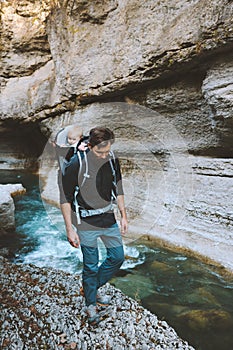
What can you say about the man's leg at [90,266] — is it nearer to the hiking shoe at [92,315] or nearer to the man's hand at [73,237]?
the man's hand at [73,237]

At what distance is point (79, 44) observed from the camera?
377 inches

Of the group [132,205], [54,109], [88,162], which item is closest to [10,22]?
[54,109]

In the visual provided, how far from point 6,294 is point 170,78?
6.14m

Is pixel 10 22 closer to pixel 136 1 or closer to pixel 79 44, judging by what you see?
pixel 79 44

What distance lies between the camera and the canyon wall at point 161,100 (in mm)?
6062

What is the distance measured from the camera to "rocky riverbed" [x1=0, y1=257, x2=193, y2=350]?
10.2ft

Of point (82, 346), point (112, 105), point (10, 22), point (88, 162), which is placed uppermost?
point (10, 22)

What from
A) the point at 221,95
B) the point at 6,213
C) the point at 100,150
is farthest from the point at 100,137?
the point at 6,213

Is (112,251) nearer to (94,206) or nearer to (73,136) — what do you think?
(94,206)

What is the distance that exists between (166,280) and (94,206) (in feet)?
9.86

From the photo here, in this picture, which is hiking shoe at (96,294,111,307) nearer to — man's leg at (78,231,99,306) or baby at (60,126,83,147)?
man's leg at (78,231,99,306)

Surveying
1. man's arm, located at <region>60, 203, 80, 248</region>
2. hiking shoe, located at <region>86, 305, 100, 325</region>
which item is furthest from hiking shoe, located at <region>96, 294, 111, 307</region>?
man's arm, located at <region>60, 203, 80, 248</region>

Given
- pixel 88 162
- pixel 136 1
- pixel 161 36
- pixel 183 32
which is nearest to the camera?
pixel 88 162

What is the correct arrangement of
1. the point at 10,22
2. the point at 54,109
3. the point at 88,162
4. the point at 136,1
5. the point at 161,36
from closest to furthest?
the point at 88,162 < the point at 161,36 < the point at 136,1 < the point at 54,109 < the point at 10,22
